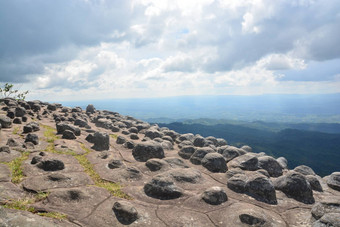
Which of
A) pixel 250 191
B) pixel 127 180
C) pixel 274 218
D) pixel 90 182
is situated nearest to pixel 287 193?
pixel 250 191

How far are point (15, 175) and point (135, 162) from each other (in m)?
→ 7.70

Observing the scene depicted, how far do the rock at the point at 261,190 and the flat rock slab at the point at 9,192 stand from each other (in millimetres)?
11751

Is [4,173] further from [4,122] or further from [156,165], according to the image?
[4,122]

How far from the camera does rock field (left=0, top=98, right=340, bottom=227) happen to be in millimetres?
9070

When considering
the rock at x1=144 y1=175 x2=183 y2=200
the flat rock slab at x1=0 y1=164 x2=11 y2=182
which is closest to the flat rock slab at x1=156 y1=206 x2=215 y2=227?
the rock at x1=144 y1=175 x2=183 y2=200

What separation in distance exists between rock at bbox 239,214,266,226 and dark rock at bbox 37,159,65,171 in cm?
1073

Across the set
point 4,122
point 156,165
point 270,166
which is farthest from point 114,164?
point 4,122

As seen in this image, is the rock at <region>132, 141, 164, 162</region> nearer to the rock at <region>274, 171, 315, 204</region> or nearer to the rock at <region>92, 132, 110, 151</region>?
the rock at <region>92, 132, 110, 151</region>

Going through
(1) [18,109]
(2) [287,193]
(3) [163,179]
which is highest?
(1) [18,109]

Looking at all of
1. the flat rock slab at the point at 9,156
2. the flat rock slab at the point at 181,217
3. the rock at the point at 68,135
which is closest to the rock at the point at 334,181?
the flat rock slab at the point at 181,217

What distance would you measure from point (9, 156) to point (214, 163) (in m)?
14.2

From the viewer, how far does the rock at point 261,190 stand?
1221cm

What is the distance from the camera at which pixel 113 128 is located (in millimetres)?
29484

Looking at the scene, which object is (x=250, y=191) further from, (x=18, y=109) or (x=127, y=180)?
(x=18, y=109)
